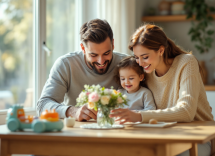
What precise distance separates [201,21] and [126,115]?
3.22 m

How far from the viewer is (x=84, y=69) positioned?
2.39 meters

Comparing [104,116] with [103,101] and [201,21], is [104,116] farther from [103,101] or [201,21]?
[201,21]

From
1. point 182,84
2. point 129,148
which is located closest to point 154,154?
point 129,148

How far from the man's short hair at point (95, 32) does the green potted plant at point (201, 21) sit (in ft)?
7.85

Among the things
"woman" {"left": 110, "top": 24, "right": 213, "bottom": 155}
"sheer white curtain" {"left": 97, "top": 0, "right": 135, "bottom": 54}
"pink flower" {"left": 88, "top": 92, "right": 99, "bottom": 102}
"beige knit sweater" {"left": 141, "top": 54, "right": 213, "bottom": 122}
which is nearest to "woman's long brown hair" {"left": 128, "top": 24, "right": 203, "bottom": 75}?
"woman" {"left": 110, "top": 24, "right": 213, "bottom": 155}

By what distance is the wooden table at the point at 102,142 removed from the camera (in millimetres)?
1283

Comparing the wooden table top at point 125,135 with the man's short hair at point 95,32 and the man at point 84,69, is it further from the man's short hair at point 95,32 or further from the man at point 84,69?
the man's short hair at point 95,32

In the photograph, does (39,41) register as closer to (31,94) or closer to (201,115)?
(31,94)

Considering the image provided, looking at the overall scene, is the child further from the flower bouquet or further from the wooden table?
the wooden table

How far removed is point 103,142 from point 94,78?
3.54ft

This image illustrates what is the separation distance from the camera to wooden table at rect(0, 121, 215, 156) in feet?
4.21

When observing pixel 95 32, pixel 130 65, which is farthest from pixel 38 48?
pixel 130 65

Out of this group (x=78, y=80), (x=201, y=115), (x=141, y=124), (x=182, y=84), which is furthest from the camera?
(x=78, y=80)

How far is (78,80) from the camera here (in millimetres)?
2377
